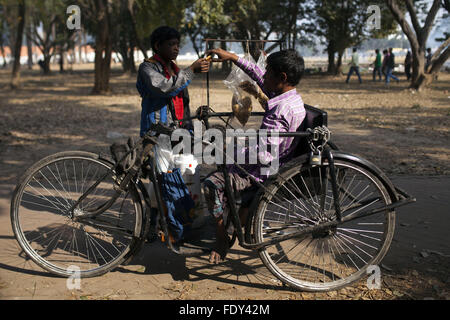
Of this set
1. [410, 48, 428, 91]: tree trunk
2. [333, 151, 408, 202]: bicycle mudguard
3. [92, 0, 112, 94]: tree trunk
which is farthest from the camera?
[410, 48, 428, 91]: tree trunk

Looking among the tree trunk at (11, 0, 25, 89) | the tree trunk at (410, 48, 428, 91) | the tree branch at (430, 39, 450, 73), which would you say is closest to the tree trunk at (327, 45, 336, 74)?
the tree trunk at (410, 48, 428, 91)

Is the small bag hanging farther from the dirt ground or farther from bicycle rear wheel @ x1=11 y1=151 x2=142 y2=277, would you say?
the dirt ground

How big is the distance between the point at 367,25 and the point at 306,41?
19.1 ft

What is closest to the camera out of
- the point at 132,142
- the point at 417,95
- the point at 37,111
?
the point at 132,142

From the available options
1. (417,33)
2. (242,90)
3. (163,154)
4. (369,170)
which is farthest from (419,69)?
(163,154)

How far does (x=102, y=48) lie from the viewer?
16.2 m

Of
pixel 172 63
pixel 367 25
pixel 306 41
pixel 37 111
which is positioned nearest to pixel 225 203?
pixel 172 63

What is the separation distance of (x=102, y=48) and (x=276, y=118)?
1465 cm

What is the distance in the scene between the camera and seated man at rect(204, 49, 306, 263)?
2.91 meters

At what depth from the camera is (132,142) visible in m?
2.92

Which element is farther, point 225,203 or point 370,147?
point 370,147

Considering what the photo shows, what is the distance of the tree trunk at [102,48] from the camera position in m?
15.8

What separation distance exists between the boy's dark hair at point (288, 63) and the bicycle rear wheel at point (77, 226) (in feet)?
4.09

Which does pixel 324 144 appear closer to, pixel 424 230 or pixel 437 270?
pixel 437 270
